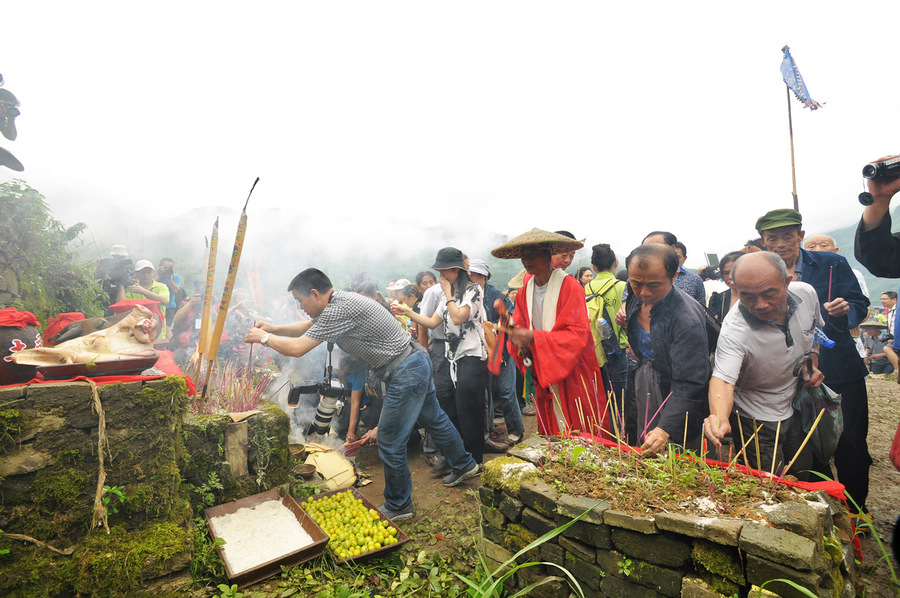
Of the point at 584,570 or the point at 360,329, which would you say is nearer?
the point at 584,570

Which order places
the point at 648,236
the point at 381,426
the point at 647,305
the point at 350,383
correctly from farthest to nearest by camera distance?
the point at 350,383
the point at 648,236
the point at 381,426
the point at 647,305

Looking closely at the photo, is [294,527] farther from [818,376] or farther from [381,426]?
[818,376]

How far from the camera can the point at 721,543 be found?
1.98 meters

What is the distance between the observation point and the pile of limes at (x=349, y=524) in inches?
139

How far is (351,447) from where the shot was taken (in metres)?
6.10

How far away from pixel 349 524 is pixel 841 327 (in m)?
4.47

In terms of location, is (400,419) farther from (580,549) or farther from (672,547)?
(672,547)

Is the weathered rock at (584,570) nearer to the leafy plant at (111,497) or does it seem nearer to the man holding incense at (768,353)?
the man holding incense at (768,353)

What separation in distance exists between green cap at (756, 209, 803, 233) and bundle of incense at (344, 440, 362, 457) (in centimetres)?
541

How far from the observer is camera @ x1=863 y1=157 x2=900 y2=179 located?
243cm

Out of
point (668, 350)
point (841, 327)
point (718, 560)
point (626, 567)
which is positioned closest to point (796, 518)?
point (718, 560)

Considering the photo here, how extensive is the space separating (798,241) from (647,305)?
1.63 meters

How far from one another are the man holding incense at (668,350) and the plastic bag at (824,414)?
56 cm

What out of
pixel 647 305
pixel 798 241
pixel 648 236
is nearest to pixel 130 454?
pixel 647 305
